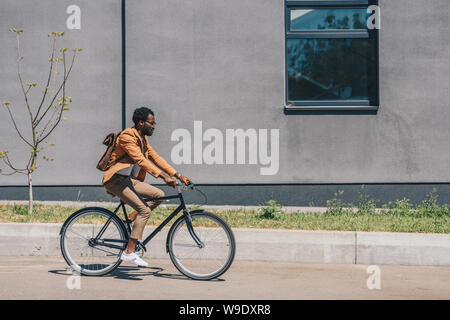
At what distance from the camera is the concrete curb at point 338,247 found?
7844mm

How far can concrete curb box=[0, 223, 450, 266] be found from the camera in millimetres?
7844

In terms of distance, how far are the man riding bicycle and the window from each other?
17.1ft

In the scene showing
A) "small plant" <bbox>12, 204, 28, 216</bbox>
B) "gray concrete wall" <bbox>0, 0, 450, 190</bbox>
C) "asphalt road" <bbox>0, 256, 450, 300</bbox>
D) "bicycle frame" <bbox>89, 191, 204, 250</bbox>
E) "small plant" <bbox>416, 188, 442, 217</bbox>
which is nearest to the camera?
"asphalt road" <bbox>0, 256, 450, 300</bbox>

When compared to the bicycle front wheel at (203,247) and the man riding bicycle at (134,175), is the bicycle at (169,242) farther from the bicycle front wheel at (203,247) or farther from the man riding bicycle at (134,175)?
the man riding bicycle at (134,175)

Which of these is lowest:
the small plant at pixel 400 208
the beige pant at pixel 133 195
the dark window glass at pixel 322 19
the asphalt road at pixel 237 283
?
the asphalt road at pixel 237 283

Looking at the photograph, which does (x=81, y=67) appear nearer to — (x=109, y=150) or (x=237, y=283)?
(x=109, y=150)

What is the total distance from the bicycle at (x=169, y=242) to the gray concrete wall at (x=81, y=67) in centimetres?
→ 479

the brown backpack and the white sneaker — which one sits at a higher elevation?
the brown backpack

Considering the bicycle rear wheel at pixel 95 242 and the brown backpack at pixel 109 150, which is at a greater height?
the brown backpack at pixel 109 150

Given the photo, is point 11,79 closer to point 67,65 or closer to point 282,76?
point 67,65

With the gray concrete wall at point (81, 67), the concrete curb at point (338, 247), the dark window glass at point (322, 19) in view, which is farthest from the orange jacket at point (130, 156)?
the dark window glass at point (322, 19)

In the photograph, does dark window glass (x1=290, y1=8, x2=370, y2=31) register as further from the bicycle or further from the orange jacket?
the bicycle

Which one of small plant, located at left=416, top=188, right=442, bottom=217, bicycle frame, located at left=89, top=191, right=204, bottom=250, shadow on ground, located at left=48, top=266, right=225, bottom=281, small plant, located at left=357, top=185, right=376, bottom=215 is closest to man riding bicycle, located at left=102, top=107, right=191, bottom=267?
bicycle frame, located at left=89, top=191, right=204, bottom=250
